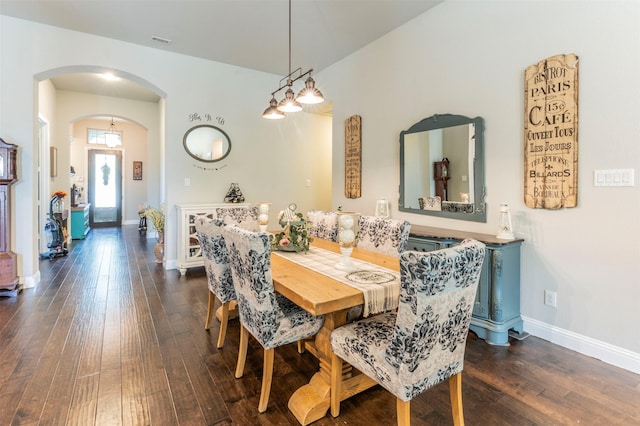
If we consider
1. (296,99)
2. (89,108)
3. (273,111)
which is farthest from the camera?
(89,108)

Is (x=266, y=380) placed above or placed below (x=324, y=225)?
below

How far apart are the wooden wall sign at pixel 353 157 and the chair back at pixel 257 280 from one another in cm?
284

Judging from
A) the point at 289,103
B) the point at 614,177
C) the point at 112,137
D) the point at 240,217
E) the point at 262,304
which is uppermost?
the point at 112,137

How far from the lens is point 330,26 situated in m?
3.77

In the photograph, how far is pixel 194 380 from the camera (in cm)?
206

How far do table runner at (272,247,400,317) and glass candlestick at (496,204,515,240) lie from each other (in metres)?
1.24

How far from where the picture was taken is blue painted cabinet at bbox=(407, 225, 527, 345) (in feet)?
8.37

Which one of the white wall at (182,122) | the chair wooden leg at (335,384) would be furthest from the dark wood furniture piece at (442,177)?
the white wall at (182,122)

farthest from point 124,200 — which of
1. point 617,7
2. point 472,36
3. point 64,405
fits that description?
point 617,7

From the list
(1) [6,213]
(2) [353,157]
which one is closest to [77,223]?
(1) [6,213]

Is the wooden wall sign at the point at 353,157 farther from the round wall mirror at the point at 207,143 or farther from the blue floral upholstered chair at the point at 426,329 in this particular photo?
the blue floral upholstered chair at the point at 426,329

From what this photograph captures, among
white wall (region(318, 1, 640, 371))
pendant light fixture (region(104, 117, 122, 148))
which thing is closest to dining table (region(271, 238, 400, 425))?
white wall (region(318, 1, 640, 371))

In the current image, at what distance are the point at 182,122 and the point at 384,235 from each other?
350cm

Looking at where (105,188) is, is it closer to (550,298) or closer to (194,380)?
(194,380)
